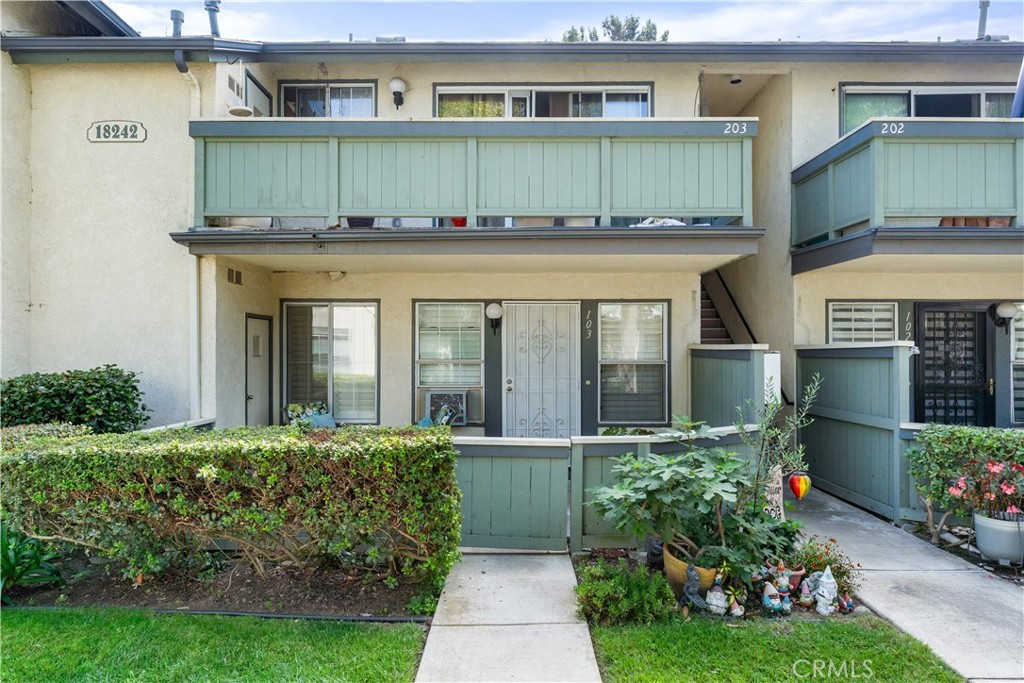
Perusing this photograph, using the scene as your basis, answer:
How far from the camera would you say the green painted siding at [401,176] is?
5.98 metres

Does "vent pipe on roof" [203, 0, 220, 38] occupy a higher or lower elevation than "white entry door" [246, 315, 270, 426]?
higher

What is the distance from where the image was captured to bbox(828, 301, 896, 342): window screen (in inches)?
296

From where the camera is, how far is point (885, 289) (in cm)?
747

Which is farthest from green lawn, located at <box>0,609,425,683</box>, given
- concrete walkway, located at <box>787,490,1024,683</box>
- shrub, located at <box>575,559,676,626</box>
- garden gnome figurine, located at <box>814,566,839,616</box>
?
concrete walkway, located at <box>787,490,1024,683</box>

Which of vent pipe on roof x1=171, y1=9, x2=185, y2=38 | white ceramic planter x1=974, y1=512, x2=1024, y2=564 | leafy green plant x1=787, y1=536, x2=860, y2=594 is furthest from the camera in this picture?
vent pipe on roof x1=171, y1=9, x2=185, y2=38

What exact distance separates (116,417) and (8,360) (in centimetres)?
192

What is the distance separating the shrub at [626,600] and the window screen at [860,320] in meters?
5.54

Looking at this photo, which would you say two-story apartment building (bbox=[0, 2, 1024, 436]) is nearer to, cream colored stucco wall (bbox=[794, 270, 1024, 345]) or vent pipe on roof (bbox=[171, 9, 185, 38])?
cream colored stucco wall (bbox=[794, 270, 1024, 345])

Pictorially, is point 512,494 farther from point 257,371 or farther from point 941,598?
point 257,371

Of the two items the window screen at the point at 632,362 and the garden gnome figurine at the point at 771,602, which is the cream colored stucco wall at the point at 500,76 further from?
the garden gnome figurine at the point at 771,602

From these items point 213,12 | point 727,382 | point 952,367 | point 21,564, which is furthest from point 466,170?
point 952,367

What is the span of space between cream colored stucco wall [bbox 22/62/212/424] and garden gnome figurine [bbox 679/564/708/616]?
20.1ft

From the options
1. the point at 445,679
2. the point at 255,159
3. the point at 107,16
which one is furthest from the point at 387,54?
the point at 445,679

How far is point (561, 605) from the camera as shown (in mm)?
3852
